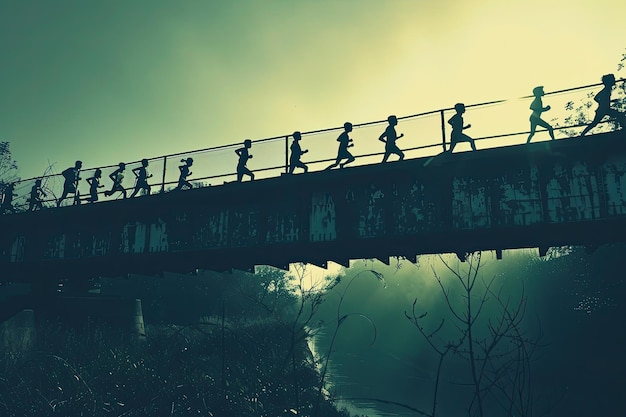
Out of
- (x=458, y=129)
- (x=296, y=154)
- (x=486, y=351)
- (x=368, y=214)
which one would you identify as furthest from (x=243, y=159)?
(x=486, y=351)

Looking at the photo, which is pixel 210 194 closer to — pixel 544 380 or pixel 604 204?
pixel 604 204

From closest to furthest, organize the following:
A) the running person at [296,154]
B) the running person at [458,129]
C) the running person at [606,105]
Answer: the running person at [606,105] < the running person at [458,129] < the running person at [296,154]

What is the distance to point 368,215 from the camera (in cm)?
1260

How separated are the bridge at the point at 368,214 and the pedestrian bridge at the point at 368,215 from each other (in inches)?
1.1

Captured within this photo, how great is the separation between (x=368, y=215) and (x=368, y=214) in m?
0.03

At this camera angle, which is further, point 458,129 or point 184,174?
point 184,174

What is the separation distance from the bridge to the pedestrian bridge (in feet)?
0.09

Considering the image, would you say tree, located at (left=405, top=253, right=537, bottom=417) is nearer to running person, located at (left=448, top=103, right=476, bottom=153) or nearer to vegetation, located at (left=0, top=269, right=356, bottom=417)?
vegetation, located at (left=0, top=269, right=356, bottom=417)

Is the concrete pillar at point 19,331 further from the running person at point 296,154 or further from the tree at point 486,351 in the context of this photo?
the tree at point 486,351

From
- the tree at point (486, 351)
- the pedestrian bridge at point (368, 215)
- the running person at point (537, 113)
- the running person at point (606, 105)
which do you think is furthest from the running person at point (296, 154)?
the running person at point (606, 105)

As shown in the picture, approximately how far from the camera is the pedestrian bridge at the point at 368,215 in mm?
10867

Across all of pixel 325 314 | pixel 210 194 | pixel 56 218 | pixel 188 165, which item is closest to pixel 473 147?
pixel 210 194

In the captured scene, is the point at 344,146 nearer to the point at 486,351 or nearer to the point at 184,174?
the point at 184,174

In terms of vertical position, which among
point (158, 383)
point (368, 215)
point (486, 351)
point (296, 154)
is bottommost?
point (158, 383)
